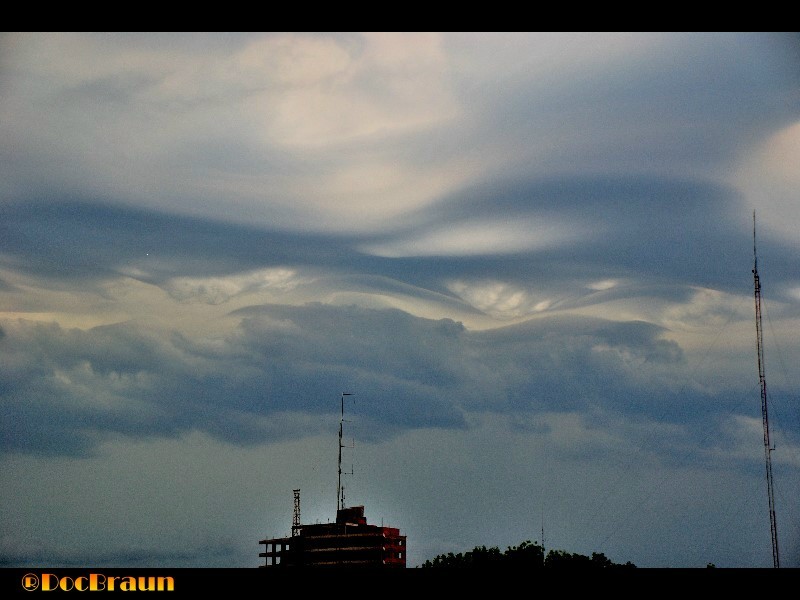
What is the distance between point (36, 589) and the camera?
21.5m

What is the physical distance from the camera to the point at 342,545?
106m

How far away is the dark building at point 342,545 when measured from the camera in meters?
105

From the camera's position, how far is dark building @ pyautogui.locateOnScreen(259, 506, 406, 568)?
105 meters

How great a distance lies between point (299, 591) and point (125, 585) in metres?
4.45
